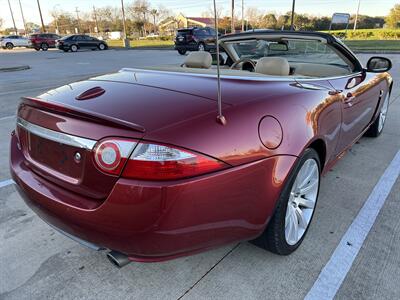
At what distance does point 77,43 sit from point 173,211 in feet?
101

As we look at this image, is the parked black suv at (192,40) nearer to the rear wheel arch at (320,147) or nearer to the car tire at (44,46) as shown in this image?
the car tire at (44,46)

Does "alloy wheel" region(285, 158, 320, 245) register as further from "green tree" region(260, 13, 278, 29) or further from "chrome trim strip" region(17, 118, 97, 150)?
"green tree" region(260, 13, 278, 29)

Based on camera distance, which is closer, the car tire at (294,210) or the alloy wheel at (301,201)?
the car tire at (294,210)

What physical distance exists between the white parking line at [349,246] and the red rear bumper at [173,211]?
53 cm

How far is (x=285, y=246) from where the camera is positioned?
2.12 m

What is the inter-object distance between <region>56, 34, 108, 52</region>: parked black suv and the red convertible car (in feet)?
95.2

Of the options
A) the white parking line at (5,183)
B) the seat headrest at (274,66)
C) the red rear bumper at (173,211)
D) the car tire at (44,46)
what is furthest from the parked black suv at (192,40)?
the red rear bumper at (173,211)

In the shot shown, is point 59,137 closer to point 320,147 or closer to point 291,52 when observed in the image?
point 320,147

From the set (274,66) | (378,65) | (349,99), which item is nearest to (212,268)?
(274,66)

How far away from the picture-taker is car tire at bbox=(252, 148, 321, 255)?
6.44 feet

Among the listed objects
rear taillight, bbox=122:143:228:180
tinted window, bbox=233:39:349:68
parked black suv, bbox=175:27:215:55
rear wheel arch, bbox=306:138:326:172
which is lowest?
parked black suv, bbox=175:27:215:55

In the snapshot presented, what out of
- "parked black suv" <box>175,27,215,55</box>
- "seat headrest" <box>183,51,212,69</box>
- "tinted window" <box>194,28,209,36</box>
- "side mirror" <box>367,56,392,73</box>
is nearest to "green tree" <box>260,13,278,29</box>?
"tinted window" <box>194,28,209,36</box>

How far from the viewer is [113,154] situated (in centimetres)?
153

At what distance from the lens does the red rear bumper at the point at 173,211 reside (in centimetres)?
148
